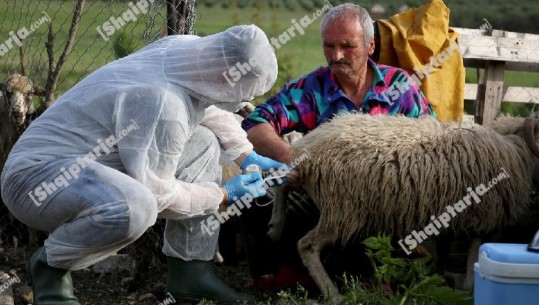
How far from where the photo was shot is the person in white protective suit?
151 inches

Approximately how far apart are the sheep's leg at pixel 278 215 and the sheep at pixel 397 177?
6.7 inches

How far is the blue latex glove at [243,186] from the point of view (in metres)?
4.14

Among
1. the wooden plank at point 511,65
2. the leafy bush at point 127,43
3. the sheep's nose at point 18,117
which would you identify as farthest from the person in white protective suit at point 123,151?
the wooden plank at point 511,65

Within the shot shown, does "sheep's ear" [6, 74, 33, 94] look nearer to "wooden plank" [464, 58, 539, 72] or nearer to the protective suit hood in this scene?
the protective suit hood

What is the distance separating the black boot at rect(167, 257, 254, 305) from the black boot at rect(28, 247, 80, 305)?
2.00 feet

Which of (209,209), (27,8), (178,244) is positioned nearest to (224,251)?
(178,244)

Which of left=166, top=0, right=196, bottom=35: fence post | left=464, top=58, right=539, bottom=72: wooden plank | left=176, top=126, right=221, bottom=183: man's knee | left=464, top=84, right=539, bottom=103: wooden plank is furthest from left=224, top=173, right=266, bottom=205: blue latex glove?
left=464, top=84, right=539, bottom=103: wooden plank

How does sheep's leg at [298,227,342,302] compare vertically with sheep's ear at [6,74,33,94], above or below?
below

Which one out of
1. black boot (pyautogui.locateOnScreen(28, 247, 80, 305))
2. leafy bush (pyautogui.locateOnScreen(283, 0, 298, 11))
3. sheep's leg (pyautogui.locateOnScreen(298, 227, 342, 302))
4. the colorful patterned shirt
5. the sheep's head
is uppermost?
the sheep's head

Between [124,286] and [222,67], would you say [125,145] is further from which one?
[124,286]

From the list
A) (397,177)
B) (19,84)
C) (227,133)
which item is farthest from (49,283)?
(19,84)

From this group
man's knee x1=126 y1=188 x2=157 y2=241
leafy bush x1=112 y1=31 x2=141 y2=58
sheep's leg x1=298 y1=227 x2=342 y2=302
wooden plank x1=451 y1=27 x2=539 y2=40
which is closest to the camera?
man's knee x1=126 y1=188 x2=157 y2=241

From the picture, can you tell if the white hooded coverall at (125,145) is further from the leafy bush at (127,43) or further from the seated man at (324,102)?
the leafy bush at (127,43)

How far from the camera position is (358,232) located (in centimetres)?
462
